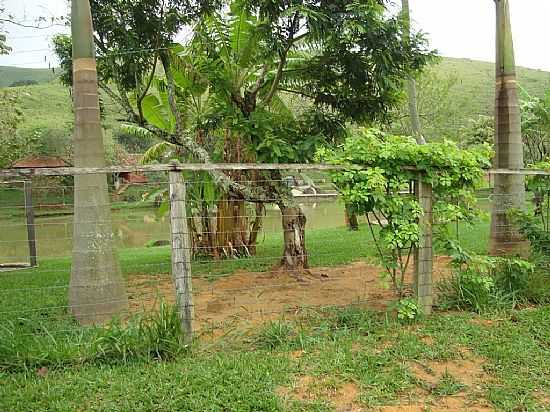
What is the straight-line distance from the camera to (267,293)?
6398mm

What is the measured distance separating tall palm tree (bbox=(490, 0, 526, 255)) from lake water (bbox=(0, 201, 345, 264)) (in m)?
5.17

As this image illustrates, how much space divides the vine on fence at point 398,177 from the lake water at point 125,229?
6.85 metres

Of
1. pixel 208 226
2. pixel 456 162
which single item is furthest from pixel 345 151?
pixel 208 226

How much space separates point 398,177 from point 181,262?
225cm

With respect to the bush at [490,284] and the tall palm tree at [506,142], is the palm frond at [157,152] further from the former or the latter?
the bush at [490,284]

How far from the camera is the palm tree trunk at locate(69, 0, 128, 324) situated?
5.36m

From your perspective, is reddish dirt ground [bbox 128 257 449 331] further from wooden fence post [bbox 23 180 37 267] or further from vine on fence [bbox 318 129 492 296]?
wooden fence post [bbox 23 180 37 267]

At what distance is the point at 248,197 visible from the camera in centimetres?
711

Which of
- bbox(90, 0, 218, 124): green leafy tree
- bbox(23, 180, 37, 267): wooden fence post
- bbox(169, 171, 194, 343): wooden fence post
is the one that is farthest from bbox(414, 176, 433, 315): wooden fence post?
bbox(23, 180, 37, 267): wooden fence post

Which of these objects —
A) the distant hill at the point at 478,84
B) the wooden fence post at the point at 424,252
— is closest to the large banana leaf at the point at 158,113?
the wooden fence post at the point at 424,252

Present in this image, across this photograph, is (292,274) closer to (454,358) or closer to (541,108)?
(454,358)

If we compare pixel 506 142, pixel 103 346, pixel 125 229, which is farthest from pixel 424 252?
pixel 125 229

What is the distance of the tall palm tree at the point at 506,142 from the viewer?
732 cm

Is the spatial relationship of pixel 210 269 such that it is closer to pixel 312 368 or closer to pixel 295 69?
pixel 295 69
